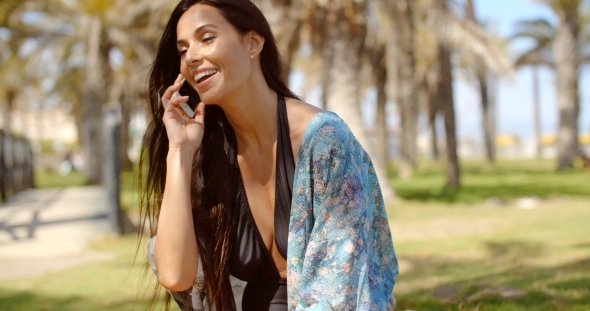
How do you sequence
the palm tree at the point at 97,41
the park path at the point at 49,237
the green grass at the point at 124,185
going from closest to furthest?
the park path at the point at 49,237 < the green grass at the point at 124,185 < the palm tree at the point at 97,41

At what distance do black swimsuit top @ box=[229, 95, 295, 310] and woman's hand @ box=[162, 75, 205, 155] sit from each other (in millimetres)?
174

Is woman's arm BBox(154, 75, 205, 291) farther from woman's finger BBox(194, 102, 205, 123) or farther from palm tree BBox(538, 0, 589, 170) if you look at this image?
palm tree BBox(538, 0, 589, 170)

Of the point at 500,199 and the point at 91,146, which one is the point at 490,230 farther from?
the point at 91,146

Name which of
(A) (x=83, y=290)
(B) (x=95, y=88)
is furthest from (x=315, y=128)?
(B) (x=95, y=88)

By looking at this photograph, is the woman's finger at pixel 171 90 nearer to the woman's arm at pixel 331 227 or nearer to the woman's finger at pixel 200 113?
the woman's finger at pixel 200 113

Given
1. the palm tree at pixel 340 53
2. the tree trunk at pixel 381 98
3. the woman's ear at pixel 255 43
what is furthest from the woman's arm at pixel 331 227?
the tree trunk at pixel 381 98

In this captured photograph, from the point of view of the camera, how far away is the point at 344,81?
12.6 metres

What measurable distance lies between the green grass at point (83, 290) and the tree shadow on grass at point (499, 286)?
6.43 feet

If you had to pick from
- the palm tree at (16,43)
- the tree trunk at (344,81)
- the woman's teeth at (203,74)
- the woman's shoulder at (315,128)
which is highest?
the palm tree at (16,43)

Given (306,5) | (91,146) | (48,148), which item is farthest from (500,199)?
(48,148)

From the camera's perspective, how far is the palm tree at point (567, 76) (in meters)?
23.4

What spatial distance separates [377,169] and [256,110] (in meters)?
10.6

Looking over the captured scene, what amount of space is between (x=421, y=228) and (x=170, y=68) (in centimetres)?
734

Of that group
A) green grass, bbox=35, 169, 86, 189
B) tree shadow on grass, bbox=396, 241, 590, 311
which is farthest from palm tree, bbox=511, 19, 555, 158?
tree shadow on grass, bbox=396, 241, 590, 311
